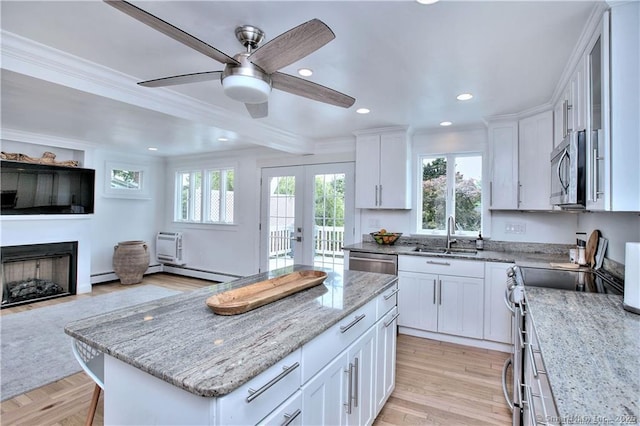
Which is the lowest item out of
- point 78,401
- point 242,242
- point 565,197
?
point 78,401

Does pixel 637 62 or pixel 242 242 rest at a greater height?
pixel 637 62

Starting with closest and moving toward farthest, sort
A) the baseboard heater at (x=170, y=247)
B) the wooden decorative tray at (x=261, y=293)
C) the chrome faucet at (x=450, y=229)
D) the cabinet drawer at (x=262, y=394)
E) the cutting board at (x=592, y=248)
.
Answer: the cabinet drawer at (x=262, y=394) → the wooden decorative tray at (x=261, y=293) → the cutting board at (x=592, y=248) → the chrome faucet at (x=450, y=229) → the baseboard heater at (x=170, y=247)

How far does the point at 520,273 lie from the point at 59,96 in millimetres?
3961

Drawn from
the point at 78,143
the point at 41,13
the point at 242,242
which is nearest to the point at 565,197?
the point at 41,13

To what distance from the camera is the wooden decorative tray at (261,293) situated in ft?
4.72

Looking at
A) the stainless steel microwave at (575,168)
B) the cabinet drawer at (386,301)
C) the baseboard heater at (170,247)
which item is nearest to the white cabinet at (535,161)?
the stainless steel microwave at (575,168)

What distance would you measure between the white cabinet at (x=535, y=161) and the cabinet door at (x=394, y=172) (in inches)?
47.4

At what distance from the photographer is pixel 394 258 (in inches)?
142

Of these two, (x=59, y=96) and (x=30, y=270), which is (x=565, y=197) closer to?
(x=59, y=96)

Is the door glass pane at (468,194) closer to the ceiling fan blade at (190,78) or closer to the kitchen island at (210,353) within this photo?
the kitchen island at (210,353)

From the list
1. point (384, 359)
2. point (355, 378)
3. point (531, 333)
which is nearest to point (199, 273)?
point (384, 359)

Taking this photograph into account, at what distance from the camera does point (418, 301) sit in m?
3.51

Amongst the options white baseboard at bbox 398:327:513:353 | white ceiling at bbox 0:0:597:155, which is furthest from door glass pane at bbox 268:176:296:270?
white baseboard at bbox 398:327:513:353

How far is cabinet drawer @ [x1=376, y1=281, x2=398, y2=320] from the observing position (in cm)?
202
